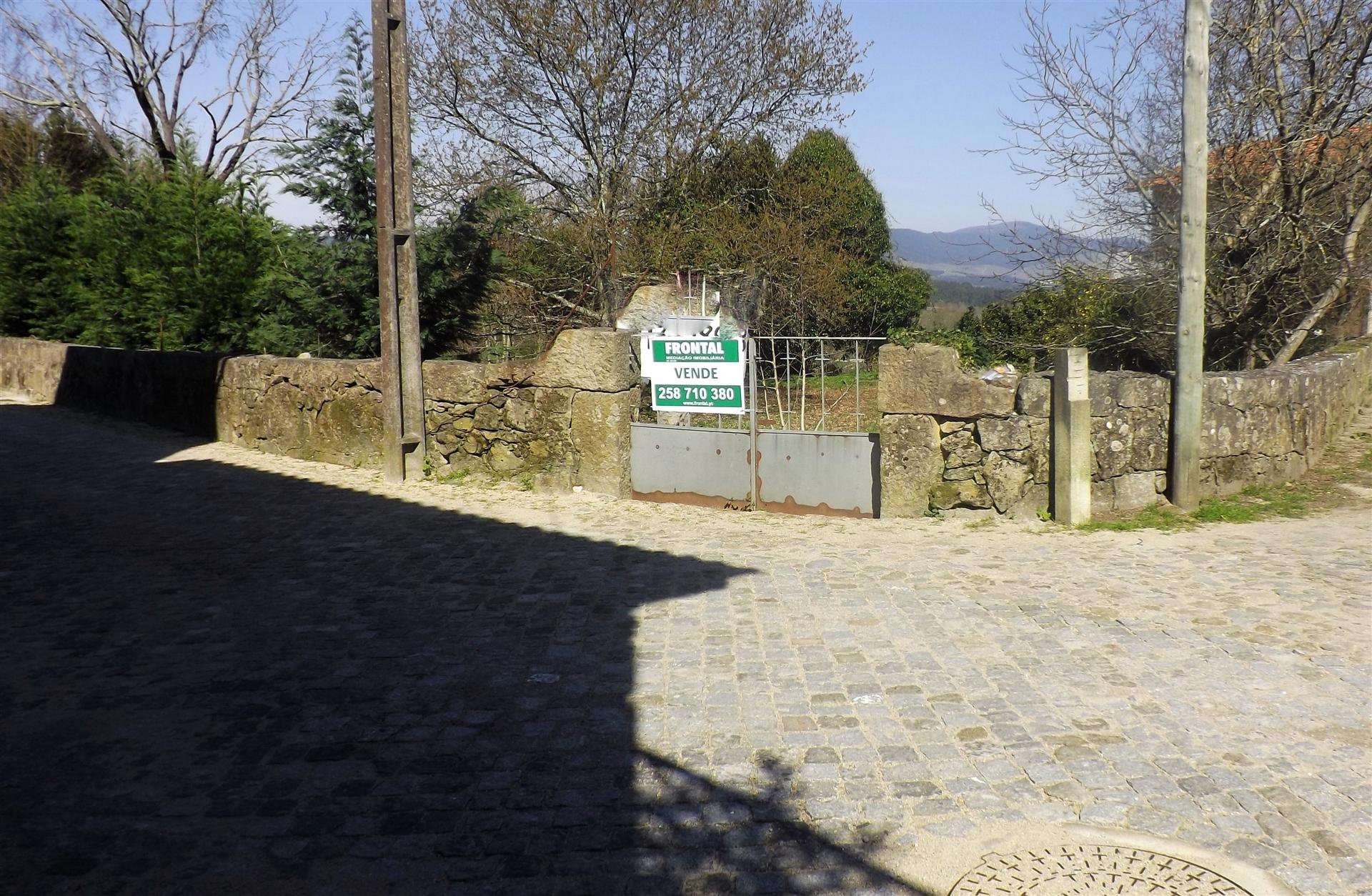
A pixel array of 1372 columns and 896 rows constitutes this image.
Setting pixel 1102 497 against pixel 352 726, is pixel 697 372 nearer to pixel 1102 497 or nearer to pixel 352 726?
pixel 1102 497

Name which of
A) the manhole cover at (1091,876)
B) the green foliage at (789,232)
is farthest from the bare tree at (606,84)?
the manhole cover at (1091,876)

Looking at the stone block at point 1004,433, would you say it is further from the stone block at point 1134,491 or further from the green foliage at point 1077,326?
the green foliage at point 1077,326

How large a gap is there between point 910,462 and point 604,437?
271 cm

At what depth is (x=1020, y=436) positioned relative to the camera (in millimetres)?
8148

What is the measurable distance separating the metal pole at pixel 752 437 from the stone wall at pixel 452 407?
1.17 metres

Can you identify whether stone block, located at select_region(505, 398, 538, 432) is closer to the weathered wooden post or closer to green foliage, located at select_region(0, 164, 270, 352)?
the weathered wooden post

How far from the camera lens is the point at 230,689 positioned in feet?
16.7

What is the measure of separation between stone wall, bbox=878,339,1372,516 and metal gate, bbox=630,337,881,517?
0.94 feet

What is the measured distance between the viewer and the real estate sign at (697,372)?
29.1ft

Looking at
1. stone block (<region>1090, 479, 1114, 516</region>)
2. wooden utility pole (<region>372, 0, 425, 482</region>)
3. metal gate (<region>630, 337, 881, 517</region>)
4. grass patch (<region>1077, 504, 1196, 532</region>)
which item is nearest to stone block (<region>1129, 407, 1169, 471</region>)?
stone block (<region>1090, 479, 1114, 516</region>)

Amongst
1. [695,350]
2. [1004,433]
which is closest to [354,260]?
[695,350]

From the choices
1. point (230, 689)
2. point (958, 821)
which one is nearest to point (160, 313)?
point (230, 689)

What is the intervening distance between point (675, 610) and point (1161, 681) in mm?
2591

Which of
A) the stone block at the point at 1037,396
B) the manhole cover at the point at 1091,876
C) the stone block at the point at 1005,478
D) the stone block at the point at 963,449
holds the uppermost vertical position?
the stone block at the point at 1037,396
